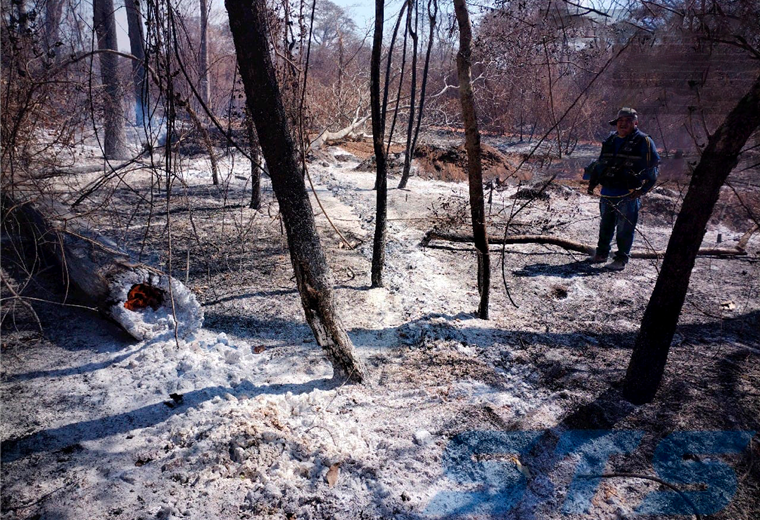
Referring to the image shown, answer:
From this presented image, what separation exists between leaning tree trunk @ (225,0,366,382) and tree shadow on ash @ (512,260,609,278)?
3.21 meters

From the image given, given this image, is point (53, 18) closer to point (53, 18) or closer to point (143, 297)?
point (53, 18)

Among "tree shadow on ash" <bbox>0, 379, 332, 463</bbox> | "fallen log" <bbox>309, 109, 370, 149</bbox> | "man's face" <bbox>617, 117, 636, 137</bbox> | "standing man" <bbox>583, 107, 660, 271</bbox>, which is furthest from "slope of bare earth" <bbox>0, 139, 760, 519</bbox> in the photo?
"fallen log" <bbox>309, 109, 370, 149</bbox>

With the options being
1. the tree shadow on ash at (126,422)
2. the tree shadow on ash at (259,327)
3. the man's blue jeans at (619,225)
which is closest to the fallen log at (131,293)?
the tree shadow on ash at (259,327)

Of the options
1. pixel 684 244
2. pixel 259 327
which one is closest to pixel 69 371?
pixel 259 327

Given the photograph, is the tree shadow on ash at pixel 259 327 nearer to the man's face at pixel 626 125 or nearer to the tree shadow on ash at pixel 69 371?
the tree shadow on ash at pixel 69 371

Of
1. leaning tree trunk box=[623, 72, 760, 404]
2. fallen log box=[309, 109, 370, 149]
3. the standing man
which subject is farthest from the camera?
fallen log box=[309, 109, 370, 149]

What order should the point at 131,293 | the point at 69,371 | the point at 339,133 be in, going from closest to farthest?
the point at 69,371 → the point at 131,293 → the point at 339,133

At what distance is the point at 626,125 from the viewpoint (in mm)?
5004

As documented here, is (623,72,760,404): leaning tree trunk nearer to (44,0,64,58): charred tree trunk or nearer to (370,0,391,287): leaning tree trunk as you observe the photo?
(370,0,391,287): leaning tree trunk

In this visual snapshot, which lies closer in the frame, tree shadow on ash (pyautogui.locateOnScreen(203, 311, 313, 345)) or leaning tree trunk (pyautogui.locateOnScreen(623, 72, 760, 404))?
leaning tree trunk (pyautogui.locateOnScreen(623, 72, 760, 404))

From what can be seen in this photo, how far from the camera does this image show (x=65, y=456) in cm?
244

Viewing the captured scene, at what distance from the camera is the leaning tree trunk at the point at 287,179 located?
239 centimetres

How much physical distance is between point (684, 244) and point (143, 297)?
3980 mm

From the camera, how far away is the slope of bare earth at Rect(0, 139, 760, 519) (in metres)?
2.29
